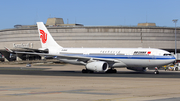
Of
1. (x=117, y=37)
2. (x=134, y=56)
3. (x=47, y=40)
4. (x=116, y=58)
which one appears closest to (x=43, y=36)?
(x=47, y=40)

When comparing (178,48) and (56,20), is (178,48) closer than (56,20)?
Yes

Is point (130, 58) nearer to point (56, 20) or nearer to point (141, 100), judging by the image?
point (141, 100)

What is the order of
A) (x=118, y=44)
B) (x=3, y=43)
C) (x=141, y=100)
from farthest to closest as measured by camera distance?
(x=3, y=43) → (x=118, y=44) → (x=141, y=100)

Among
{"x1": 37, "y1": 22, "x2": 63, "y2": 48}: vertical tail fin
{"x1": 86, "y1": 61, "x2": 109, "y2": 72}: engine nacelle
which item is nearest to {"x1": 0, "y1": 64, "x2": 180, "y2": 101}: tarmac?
{"x1": 86, "y1": 61, "x2": 109, "y2": 72}: engine nacelle

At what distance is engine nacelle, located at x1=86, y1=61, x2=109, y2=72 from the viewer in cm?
3806

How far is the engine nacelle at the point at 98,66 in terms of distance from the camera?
38062mm

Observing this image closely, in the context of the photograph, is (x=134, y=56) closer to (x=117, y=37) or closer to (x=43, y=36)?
(x=43, y=36)

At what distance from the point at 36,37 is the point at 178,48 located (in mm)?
58842

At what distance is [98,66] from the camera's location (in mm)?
38188

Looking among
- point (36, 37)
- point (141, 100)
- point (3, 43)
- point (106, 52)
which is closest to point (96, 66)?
point (106, 52)

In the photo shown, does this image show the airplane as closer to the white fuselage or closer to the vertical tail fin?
the white fuselage

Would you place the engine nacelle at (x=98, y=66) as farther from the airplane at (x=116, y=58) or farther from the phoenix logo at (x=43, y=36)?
the phoenix logo at (x=43, y=36)

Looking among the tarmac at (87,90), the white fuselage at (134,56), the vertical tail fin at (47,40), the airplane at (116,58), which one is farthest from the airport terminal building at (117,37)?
the tarmac at (87,90)

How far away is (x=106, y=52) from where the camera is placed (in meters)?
41.2
